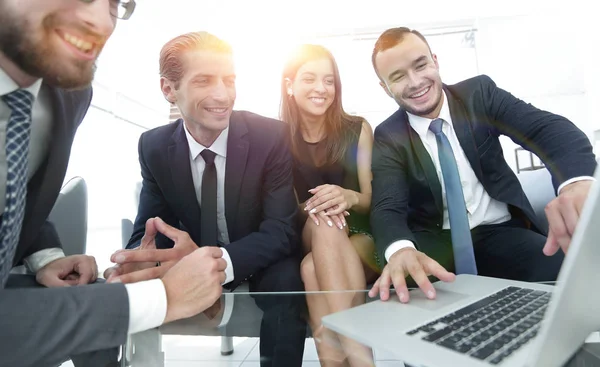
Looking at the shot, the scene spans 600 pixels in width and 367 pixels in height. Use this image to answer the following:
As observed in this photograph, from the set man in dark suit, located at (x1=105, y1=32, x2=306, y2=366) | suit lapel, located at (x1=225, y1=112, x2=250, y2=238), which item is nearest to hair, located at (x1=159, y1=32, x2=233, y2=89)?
man in dark suit, located at (x1=105, y1=32, x2=306, y2=366)

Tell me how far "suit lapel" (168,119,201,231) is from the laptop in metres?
0.92

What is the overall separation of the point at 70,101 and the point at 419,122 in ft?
4.15

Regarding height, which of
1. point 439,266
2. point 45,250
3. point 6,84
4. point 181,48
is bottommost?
point 439,266

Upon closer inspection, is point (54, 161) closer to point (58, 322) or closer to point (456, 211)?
point (58, 322)

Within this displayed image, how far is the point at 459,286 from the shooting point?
Answer: 0.84 metres

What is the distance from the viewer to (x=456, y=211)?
1357mm

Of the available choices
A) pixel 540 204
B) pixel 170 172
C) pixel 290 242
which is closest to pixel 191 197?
pixel 170 172

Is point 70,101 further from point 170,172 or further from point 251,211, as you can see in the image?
point 251,211

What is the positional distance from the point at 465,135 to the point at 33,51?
142cm

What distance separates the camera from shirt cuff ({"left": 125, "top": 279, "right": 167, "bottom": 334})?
67 cm

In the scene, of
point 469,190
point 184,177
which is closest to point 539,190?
point 469,190

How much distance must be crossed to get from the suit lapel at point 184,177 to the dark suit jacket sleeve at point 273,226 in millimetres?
283

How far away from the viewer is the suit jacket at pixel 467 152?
135cm

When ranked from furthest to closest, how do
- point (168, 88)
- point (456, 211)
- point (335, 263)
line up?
1. point (168, 88)
2. point (456, 211)
3. point (335, 263)
